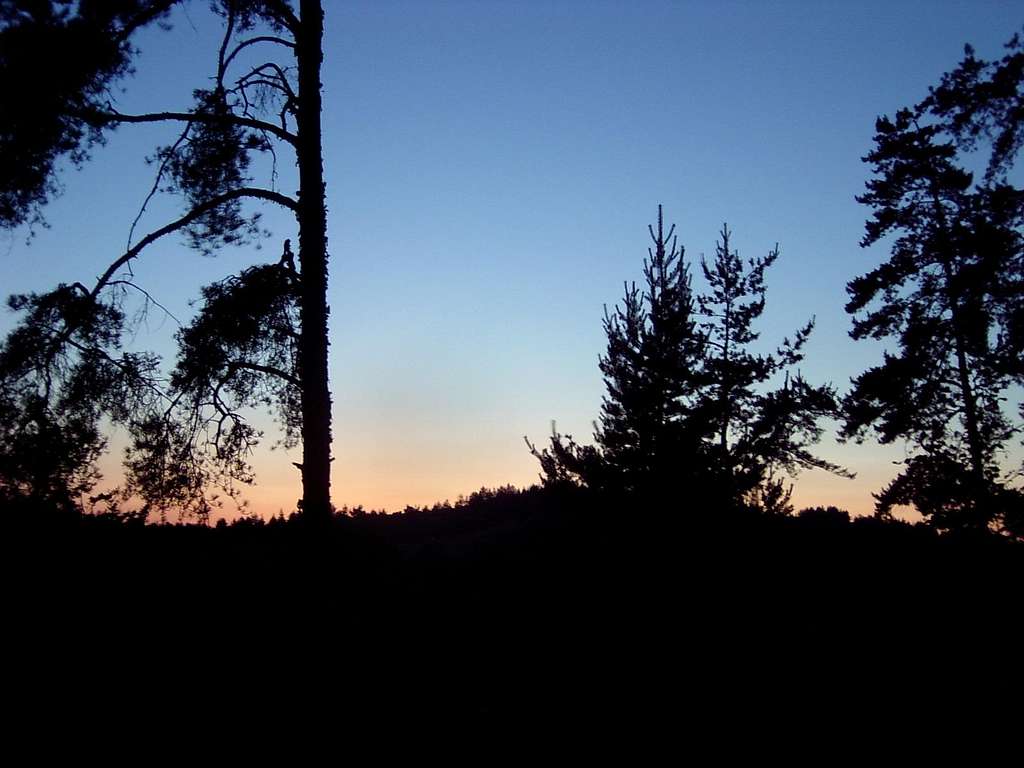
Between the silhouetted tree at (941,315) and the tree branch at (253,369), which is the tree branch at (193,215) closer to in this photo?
the tree branch at (253,369)

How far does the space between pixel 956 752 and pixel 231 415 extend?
9.91 m

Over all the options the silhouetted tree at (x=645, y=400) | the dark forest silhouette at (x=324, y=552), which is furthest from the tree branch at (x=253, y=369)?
the silhouetted tree at (x=645, y=400)

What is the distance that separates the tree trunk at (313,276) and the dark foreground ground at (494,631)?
2.77 feet

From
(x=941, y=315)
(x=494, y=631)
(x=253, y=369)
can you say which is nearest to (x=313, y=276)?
(x=253, y=369)

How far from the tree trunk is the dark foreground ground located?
846mm

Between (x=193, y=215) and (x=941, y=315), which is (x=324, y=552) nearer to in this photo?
(x=193, y=215)

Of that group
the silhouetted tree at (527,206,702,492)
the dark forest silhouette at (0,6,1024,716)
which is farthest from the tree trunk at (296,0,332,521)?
the silhouetted tree at (527,206,702,492)

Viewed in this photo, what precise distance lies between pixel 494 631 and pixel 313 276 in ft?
18.6

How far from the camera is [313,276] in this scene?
10.6 m

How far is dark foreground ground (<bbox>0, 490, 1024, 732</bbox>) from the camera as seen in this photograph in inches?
252

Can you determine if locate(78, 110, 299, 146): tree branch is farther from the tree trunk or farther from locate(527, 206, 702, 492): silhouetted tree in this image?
locate(527, 206, 702, 492): silhouetted tree

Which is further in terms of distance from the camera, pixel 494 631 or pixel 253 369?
pixel 253 369

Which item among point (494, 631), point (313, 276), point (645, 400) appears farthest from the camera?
point (645, 400)

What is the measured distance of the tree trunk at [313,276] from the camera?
10.2m
